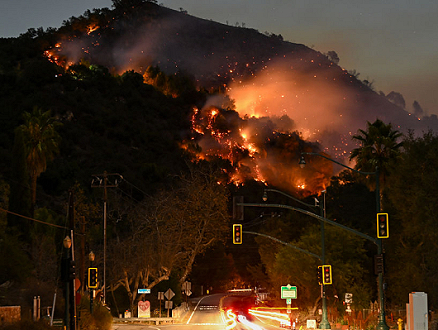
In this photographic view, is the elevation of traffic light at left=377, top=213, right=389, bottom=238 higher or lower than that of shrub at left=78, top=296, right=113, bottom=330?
higher

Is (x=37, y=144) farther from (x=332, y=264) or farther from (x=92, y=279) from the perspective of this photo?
(x=332, y=264)

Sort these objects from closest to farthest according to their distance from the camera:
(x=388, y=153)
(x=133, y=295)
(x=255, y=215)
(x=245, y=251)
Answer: (x=388, y=153), (x=133, y=295), (x=245, y=251), (x=255, y=215)

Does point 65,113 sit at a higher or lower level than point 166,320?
higher

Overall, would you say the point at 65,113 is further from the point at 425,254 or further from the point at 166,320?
the point at 425,254

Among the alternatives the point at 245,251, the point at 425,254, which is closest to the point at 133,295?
the point at 425,254

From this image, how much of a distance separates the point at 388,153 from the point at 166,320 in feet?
80.6

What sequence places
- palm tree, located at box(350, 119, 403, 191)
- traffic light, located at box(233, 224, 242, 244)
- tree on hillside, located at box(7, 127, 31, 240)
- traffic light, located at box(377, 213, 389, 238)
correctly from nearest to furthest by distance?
traffic light, located at box(377, 213, 389, 238) < traffic light, located at box(233, 224, 242, 244) < palm tree, located at box(350, 119, 403, 191) < tree on hillside, located at box(7, 127, 31, 240)

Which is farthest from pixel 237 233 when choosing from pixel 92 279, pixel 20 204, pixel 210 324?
pixel 20 204

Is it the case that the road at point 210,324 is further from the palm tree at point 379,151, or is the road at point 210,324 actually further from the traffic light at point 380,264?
the palm tree at point 379,151

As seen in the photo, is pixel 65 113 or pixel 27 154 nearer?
pixel 27 154

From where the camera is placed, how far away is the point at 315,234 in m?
64.4

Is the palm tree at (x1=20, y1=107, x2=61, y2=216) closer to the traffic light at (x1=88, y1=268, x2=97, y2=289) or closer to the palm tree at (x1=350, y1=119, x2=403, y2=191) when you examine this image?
the traffic light at (x1=88, y1=268, x2=97, y2=289)

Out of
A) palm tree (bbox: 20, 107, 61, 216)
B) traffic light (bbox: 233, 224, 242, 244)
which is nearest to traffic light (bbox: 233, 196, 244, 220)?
traffic light (bbox: 233, 224, 242, 244)

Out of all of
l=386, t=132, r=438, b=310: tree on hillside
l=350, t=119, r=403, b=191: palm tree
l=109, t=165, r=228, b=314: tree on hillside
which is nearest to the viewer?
l=386, t=132, r=438, b=310: tree on hillside
